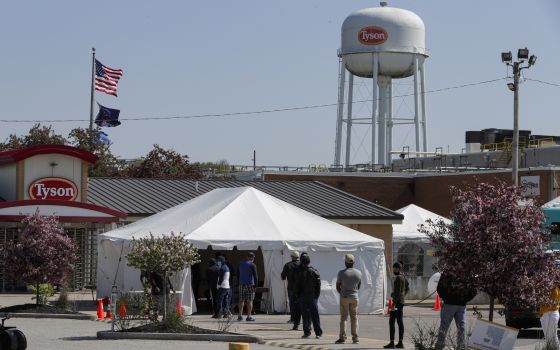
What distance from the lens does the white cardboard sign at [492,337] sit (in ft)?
61.9

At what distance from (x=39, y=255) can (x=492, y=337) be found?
15005mm

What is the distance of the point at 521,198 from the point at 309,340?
603cm

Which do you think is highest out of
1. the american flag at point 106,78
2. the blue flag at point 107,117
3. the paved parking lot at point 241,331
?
the american flag at point 106,78

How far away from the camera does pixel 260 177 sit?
67938mm

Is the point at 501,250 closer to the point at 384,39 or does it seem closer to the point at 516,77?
the point at 516,77

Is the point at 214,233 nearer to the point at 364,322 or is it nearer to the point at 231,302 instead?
the point at 231,302

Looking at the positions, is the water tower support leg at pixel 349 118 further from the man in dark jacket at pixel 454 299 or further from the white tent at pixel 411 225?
the man in dark jacket at pixel 454 299

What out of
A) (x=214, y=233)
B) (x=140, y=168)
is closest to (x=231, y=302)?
(x=214, y=233)

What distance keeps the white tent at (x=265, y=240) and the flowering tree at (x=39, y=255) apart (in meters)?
2.96

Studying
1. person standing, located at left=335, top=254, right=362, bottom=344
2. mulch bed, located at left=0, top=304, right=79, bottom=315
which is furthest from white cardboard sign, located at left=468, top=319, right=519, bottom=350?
mulch bed, located at left=0, top=304, right=79, bottom=315

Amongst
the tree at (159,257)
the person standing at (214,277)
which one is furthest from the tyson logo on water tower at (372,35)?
the tree at (159,257)

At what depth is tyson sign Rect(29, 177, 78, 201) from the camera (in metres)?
43.8

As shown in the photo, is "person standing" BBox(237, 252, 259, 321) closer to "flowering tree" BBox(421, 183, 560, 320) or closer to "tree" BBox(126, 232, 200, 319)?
"tree" BBox(126, 232, 200, 319)

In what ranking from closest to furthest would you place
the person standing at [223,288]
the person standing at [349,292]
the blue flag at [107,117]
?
1. the person standing at [349,292]
2. the person standing at [223,288]
3. the blue flag at [107,117]
